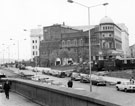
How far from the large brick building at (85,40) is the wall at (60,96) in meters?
93.0

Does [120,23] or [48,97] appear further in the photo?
[120,23]

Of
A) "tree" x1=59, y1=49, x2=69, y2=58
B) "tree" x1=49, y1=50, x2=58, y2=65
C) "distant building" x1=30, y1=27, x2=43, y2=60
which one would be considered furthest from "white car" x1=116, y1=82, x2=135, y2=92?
"distant building" x1=30, y1=27, x2=43, y2=60

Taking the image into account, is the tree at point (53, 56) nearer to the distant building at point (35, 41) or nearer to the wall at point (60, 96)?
the distant building at point (35, 41)

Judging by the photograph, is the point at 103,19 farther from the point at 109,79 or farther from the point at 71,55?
the point at 109,79

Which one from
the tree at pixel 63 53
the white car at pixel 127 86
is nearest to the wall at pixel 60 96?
the white car at pixel 127 86

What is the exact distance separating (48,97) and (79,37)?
354 feet

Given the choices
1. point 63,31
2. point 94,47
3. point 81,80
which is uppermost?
point 63,31

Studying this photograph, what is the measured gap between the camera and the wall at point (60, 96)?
28.0 ft

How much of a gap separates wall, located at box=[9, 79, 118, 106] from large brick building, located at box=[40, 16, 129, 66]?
305 ft

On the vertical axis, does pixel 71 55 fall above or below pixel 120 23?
below

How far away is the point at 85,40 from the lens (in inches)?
4754

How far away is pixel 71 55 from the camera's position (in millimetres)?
113188

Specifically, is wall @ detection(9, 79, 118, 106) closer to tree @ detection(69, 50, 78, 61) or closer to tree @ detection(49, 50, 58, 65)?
tree @ detection(69, 50, 78, 61)

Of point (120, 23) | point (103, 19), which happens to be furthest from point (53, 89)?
point (120, 23)
